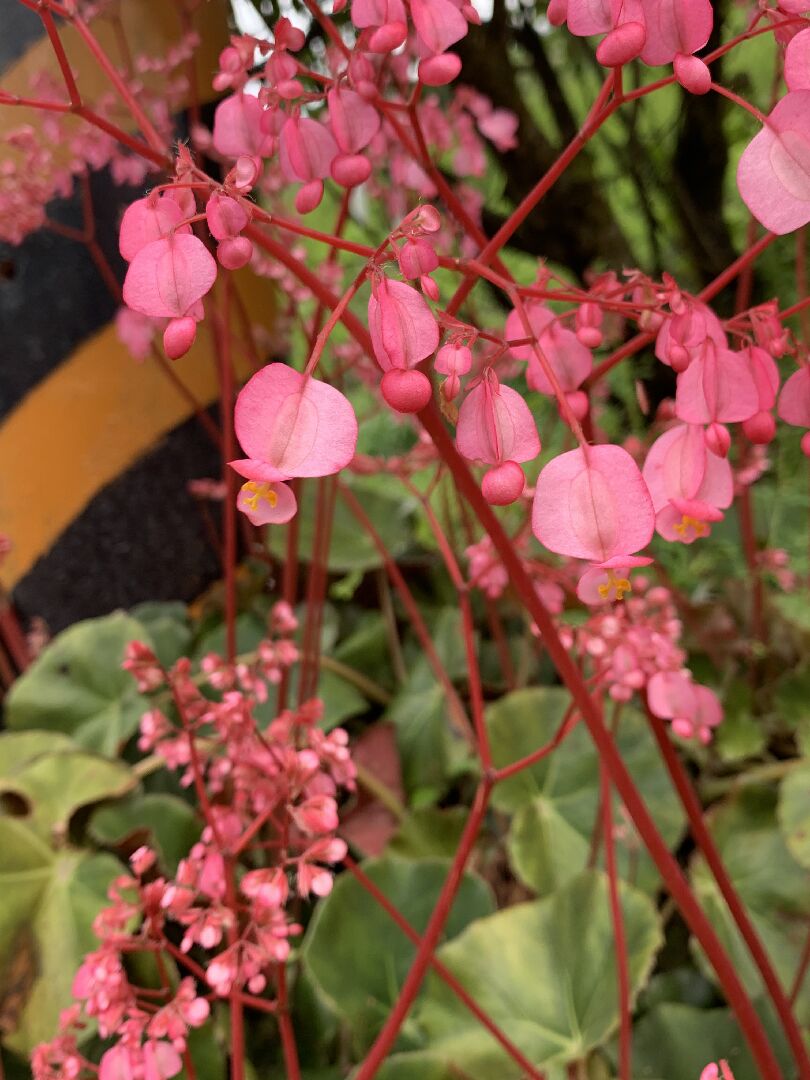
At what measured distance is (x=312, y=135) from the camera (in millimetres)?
306

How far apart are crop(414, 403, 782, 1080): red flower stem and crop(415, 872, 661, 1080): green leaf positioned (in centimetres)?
25

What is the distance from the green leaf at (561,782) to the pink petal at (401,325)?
56 centimetres

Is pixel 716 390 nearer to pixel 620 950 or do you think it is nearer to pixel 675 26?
pixel 675 26

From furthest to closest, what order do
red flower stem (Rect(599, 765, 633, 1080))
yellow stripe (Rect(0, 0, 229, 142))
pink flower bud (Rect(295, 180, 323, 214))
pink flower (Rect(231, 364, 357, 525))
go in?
yellow stripe (Rect(0, 0, 229, 142)), red flower stem (Rect(599, 765, 633, 1080)), pink flower bud (Rect(295, 180, 323, 214)), pink flower (Rect(231, 364, 357, 525))

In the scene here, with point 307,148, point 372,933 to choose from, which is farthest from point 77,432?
point 307,148

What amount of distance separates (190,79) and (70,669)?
21.4 inches

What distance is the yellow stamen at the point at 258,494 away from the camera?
224 mm

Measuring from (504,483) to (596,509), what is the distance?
0.08ft

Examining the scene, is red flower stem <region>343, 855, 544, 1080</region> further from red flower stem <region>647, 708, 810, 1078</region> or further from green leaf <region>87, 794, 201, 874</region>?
green leaf <region>87, 794, 201, 874</region>

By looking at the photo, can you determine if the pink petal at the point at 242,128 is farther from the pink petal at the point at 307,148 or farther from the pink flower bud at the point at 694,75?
the pink flower bud at the point at 694,75

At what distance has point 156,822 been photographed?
0.70 m

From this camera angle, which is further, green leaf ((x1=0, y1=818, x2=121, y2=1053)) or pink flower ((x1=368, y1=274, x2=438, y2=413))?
green leaf ((x1=0, y1=818, x2=121, y2=1053))

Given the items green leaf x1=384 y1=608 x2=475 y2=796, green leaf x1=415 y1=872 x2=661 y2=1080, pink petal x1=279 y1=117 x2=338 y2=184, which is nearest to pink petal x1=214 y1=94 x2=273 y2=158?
pink petal x1=279 y1=117 x2=338 y2=184

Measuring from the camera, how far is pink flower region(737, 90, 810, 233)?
0.22 m
